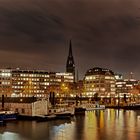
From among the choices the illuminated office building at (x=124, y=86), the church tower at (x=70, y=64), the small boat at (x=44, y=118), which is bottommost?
the small boat at (x=44, y=118)

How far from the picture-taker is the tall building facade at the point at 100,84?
143750mm

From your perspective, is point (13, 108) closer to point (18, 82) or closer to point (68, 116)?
point (68, 116)

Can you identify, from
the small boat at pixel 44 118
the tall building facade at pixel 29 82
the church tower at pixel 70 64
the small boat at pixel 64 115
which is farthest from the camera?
the church tower at pixel 70 64

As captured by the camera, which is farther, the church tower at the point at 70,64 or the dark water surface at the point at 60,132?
the church tower at the point at 70,64

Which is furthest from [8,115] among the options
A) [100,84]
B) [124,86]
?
[124,86]

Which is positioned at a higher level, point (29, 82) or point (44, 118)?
point (29, 82)

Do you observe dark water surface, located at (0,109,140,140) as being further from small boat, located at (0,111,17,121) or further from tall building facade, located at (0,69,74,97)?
tall building facade, located at (0,69,74,97)

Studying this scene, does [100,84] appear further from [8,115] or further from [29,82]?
[8,115]

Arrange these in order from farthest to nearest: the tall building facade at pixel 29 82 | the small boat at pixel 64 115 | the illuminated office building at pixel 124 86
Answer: the illuminated office building at pixel 124 86, the tall building facade at pixel 29 82, the small boat at pixel 64 115

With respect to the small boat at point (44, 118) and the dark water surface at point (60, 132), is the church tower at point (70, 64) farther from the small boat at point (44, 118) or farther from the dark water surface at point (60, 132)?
the dark water surface at point (60, 132)

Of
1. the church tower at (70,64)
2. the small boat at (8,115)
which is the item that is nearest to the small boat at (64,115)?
the small boat at (8,115)

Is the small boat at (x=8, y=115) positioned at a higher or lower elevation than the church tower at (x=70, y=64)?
lower

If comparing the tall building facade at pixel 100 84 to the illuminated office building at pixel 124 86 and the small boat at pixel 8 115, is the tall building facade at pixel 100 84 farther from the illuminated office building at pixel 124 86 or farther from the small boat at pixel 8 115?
the small boat at pixel 8 115

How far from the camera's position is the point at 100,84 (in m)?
145
